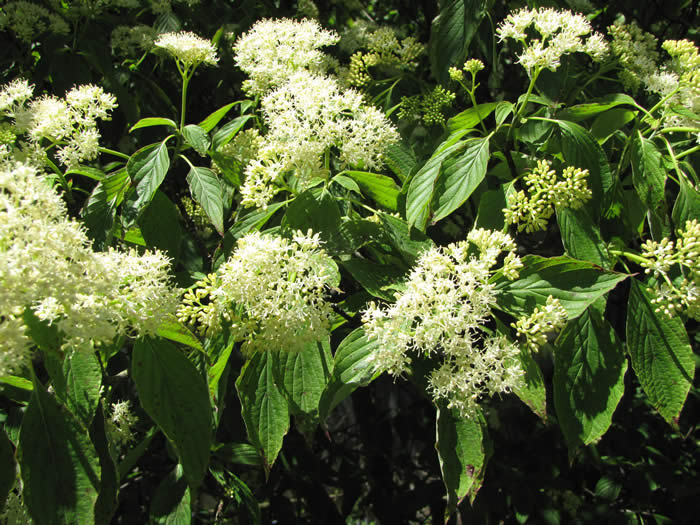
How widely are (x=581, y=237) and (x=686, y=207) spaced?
35 cm

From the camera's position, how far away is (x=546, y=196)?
148cm

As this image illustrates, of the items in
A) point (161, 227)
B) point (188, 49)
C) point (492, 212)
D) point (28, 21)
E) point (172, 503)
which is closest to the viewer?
point (492, 212)

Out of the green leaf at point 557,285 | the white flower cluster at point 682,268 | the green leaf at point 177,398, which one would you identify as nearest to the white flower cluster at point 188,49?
the green leaf at point 177,398

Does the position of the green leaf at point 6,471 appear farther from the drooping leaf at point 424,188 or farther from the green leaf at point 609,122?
the green leaf at point 609,122

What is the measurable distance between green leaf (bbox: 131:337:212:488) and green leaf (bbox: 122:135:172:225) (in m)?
0.49

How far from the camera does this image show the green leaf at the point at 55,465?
1.24m

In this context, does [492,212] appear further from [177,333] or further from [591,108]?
[177,333]

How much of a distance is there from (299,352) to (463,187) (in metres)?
0.68

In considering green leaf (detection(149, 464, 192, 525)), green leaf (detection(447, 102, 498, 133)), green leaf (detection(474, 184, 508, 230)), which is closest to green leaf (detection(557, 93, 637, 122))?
green leaf (detection(447, 102, 498, 133))

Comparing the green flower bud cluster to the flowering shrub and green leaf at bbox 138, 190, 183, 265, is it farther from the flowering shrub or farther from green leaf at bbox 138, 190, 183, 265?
green leaf at bbox 138, 190, 183, 265

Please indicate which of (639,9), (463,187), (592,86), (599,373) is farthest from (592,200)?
(639,9)

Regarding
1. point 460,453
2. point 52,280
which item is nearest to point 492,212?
point 460,453

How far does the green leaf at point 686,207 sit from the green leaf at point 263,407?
1251 millimetres

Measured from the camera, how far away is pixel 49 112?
5.82 ft
